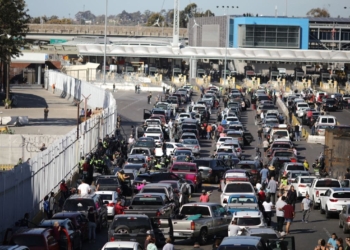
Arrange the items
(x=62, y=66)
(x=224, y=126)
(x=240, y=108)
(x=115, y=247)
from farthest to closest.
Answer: (x=62, y=66) < (x=240, y=108) < (x=224, y=126) < (x=115, y=247)

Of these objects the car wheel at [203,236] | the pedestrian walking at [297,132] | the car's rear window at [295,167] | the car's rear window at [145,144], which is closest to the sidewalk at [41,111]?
the car's rear window at [145,144]

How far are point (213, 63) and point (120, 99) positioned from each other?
7118 cm

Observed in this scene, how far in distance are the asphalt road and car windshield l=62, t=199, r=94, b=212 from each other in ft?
3.14

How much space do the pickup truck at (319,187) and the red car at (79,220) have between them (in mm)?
10484

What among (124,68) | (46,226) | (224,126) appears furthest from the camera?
(124,68)

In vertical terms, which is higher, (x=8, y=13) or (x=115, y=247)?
(x=8, y=13)

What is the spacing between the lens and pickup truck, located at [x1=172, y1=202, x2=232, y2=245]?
2736 centimetres

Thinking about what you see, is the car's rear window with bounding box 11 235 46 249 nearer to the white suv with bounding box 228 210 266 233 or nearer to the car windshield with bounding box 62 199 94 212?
the white suv with bounding box 228 210 266 233

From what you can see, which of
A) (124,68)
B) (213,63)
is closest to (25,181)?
(124,68)

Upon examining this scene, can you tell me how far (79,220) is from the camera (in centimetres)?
2734

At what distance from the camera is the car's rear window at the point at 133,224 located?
2525 cm

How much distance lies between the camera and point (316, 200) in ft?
117

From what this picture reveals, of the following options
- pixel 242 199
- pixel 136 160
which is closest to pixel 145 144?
pixel 136 160

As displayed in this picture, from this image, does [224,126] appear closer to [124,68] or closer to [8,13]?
[8,13]
